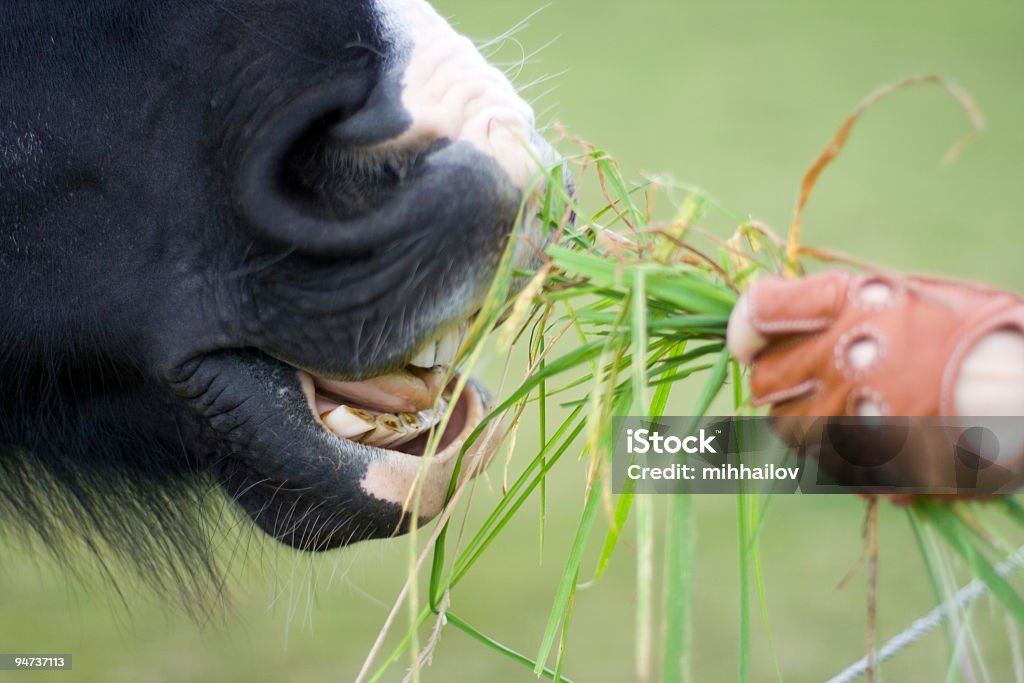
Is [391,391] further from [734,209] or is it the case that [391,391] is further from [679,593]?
[734,209]

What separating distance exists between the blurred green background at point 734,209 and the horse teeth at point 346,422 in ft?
0.49

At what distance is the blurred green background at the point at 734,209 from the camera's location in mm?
1818

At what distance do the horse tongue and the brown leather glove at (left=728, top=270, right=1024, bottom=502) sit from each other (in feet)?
1.04

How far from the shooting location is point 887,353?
0.56 meters

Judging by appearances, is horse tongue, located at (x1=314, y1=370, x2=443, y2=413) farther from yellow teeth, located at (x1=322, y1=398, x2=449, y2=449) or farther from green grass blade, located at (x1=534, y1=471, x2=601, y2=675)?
green grass blade, located at (x1=534, y1=471, x2=601, y2=675)

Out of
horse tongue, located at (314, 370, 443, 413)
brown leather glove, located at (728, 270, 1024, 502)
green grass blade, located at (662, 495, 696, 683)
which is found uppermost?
horse tongue, located at (314, 370, 443, 413)

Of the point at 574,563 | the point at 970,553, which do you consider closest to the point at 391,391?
the point at 574,563

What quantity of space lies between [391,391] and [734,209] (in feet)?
9.76

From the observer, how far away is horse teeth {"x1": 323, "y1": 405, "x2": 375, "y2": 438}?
0.84 m

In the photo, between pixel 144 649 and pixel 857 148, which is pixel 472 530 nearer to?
pixel 144 649

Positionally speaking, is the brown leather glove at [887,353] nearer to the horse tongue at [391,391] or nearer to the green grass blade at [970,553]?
the green grass blade at [970,553]

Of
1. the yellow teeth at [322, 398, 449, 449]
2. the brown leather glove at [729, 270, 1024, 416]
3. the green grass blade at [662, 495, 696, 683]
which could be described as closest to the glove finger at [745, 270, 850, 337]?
the brown leather glove at [729, 270, 1024, 416]

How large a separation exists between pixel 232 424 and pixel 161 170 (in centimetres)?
19

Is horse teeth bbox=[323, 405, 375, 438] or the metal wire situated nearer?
the metal wire
